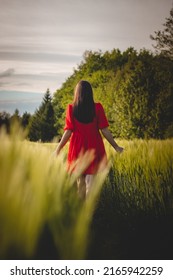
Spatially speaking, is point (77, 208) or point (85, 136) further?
point (85, 136)

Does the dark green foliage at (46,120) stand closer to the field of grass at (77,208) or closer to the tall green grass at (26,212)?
the field of grass at (77,208)

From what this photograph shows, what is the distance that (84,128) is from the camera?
3.13 metres

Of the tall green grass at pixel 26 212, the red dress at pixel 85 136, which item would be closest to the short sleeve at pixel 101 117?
the red dress at pixel 85 136

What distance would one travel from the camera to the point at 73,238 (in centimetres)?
104

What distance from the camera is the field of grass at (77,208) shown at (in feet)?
3.04

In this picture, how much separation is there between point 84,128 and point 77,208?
175cm

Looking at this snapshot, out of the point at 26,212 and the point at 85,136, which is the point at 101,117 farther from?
the point at 26,212

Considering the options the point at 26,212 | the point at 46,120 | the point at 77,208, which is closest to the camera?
the point at 26,212

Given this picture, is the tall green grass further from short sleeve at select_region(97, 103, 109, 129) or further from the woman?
short sleeve at select_region(97, 103, 109, 129)

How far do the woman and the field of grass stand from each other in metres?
0.29

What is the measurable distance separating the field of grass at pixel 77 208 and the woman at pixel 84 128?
0.29 metres

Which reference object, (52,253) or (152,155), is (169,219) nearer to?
(152,155)

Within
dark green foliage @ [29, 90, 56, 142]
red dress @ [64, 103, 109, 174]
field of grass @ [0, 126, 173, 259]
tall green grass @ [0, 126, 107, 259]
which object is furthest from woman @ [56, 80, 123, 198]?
dark green foliage @ [29, 90, 56, 142]

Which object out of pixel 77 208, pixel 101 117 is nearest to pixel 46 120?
pixel 101 117
